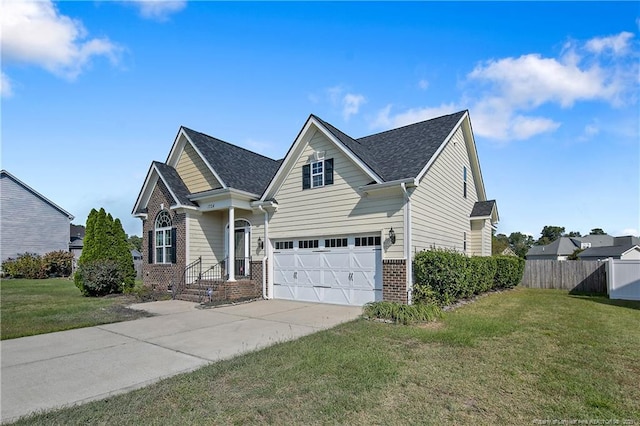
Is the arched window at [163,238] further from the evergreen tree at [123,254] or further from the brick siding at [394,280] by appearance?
the brick siding at [394,280]

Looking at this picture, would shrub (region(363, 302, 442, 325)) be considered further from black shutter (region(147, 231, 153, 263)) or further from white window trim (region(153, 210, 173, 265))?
black shutter (region(147, 231, 153, 263))

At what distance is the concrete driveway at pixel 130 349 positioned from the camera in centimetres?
511

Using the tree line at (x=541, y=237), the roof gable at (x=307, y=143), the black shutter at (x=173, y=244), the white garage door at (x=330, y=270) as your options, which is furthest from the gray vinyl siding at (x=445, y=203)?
the tree line at (x=541, y=237)

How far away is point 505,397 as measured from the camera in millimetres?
4586

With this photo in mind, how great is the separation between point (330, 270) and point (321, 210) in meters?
2.23

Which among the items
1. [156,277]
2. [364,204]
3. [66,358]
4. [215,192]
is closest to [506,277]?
[364,204]

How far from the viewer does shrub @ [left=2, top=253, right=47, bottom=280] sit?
28.8 m

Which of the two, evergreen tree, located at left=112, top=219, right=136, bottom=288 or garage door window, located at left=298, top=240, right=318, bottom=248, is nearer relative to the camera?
garage door window, located at left=298, top=240, right=318, bottom=248

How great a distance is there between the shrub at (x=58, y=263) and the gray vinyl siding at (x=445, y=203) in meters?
31.4

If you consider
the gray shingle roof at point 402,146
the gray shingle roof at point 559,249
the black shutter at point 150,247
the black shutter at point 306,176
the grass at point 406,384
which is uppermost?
the gray shingle roof at point 402,146

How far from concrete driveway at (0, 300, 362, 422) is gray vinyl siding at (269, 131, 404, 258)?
2.84 metres

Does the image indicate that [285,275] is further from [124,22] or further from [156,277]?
[124,22]

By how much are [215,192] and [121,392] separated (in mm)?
10461

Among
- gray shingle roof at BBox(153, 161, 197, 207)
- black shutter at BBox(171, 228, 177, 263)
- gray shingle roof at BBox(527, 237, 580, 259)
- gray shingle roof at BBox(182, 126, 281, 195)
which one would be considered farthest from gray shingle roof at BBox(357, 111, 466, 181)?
gray shingle roof at BBox(527, 237, 580, 259)
